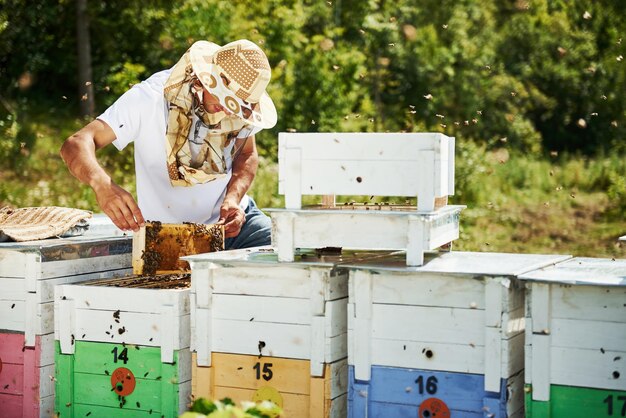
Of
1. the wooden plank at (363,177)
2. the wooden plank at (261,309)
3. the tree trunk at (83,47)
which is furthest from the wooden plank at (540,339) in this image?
the tree trunk at (83,47)

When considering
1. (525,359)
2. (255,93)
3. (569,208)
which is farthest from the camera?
(569,208)

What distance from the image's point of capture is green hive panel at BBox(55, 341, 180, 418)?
3.87m

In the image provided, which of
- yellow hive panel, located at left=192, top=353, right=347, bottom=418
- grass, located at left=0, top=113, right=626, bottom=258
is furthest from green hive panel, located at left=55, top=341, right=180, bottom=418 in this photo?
grass, located at left=0, top=113, right=626, bottom=258

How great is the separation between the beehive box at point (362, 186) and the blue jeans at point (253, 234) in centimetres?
116

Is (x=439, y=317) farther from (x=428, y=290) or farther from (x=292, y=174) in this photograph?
(x=292, y=174)

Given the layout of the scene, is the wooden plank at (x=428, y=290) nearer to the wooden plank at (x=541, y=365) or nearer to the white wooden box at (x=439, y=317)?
the white wooden box at (x=439, y=317)

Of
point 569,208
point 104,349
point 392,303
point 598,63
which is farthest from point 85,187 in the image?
point 598,63

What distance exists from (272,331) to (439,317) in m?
0.65

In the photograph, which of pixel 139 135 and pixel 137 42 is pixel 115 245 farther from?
pixel 137 42

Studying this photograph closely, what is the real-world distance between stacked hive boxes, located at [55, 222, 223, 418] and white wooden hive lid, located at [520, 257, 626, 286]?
55.1 inches

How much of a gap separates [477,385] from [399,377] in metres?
0.29

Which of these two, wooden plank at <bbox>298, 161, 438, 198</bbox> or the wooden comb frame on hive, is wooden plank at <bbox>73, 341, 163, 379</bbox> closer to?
the wooden comb frame on hive

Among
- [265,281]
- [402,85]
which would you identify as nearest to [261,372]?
[265,281]

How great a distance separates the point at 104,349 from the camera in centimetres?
399
